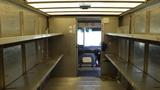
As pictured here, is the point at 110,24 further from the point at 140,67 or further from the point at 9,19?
the point at 9,19

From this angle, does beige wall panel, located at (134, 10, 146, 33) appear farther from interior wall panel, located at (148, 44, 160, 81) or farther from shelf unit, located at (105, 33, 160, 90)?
interior wall panel, located at (148, 44, 160, 81)

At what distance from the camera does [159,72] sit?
2.92 metres

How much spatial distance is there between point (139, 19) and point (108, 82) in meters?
2.56

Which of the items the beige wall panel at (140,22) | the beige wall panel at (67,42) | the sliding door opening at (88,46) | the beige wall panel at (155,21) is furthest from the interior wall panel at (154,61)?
the sliding door opening at (88,46)

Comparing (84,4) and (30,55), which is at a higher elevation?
(84,4)

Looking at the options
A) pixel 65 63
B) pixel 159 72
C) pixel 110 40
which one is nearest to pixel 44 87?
pixel 65 63

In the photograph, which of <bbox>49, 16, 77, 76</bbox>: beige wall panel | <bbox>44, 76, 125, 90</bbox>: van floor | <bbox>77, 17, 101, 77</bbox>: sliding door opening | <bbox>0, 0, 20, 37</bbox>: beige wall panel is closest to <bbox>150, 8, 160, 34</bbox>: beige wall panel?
<bbox>0, 0, 20, 37</bbox>: beige wall panel

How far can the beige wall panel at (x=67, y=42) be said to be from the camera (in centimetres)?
647

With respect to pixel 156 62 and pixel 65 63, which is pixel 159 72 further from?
pixel 65 63

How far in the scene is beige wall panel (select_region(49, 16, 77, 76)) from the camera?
6.47m

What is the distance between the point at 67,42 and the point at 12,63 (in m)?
3.56

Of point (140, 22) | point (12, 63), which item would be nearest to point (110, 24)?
point (140, 22)

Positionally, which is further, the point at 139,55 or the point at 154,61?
the point at 139,55

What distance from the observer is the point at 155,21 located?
3.16m
